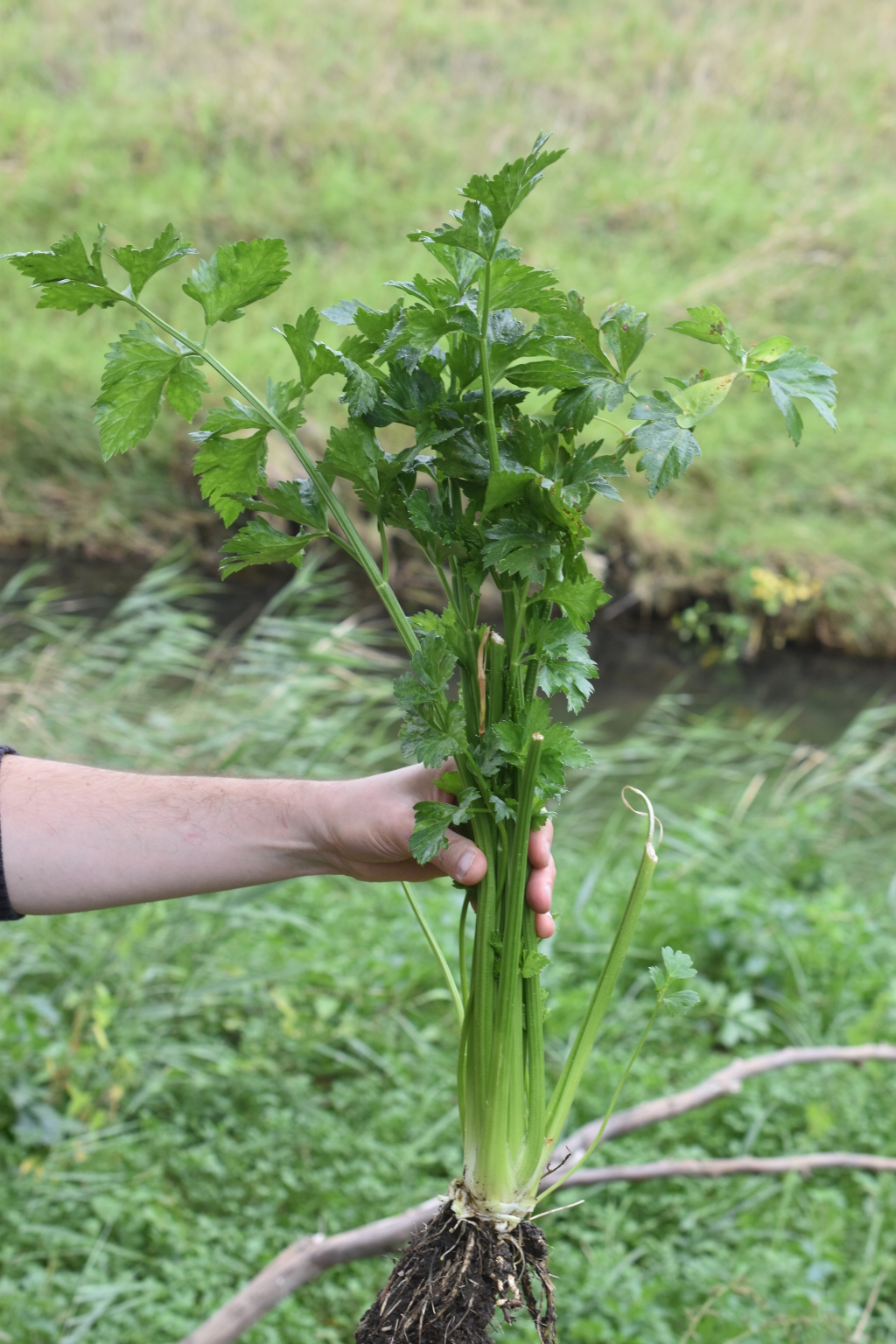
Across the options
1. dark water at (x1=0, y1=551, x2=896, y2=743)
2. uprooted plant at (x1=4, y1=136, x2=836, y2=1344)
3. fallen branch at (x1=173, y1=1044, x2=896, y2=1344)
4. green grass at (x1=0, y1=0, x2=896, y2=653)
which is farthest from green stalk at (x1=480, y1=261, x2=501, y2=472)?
green grass at (x1=0, y1=0, x2=896, y2=653)

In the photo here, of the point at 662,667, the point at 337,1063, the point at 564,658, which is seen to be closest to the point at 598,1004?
the point at 564,658

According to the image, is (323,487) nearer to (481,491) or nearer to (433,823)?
(481,491)

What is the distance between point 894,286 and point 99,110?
9.48 metres

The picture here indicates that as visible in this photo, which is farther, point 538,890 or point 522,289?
point 538,890

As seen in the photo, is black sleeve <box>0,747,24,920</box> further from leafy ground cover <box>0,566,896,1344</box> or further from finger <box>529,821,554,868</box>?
leafy ground cover <box>0,566,896,1344</box>

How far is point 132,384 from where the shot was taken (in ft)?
3.71

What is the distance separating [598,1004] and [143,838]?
0.71 metres

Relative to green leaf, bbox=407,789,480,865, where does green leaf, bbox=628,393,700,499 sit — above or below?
above

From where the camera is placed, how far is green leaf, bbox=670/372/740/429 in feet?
3.42

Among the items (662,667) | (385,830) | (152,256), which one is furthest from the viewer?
(662,667)

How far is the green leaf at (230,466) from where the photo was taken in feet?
3.77

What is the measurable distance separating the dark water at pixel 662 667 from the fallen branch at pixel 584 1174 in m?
3.66

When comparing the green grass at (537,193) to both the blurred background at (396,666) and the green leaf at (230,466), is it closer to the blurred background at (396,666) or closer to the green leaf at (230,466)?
the blurred background at (396,666)

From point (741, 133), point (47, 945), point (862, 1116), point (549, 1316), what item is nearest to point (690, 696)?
point (862, 1116)
